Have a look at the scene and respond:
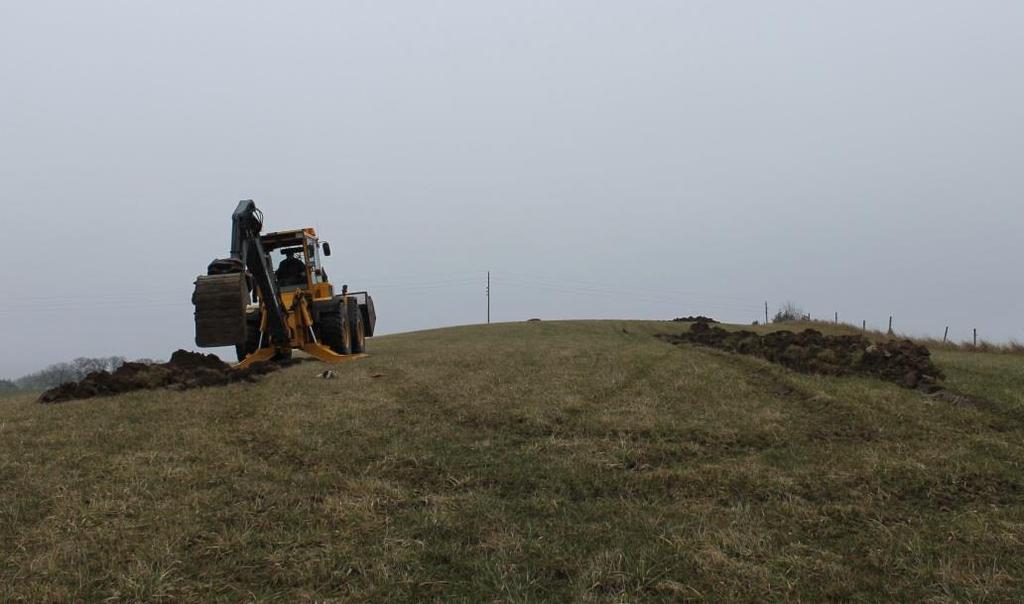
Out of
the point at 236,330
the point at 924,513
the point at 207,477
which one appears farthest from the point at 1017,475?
the point at 236,330

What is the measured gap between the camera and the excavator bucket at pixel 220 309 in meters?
10.9

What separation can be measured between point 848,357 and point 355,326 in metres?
13.3

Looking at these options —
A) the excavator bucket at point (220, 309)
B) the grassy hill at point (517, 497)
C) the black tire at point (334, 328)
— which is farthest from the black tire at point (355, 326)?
the grassy hill at point (517, 497)

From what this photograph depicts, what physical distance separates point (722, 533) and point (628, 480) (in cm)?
148

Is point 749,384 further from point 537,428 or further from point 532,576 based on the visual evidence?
point 532,576

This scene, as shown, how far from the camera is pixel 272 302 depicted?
46.5 feet

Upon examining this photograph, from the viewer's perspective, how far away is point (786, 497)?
17.7 feet

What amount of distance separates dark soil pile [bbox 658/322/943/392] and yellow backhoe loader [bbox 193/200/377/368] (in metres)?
11.4

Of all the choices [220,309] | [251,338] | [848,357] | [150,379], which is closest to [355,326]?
[251,338]

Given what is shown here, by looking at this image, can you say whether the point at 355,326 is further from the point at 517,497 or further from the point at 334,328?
the point at 517,497

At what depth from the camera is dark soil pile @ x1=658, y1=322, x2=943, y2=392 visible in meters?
11.9

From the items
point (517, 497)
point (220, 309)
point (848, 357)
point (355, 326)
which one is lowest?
point (517, 497)

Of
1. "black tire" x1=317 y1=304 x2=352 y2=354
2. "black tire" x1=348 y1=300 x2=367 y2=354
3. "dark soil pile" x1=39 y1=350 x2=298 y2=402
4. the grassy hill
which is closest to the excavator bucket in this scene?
the grassy hill

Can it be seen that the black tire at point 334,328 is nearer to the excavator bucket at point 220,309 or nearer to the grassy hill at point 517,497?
the excavator bucket at point 220,309
